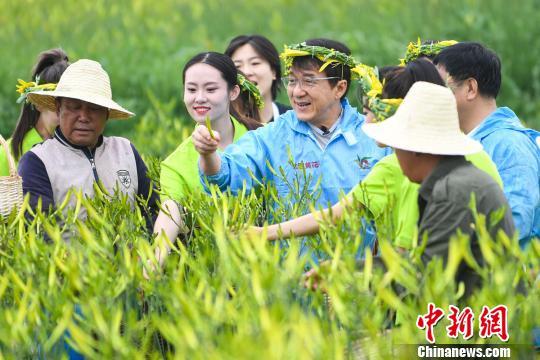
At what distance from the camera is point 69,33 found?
15.2 meters

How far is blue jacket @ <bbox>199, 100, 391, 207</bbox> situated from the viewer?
18.1ft

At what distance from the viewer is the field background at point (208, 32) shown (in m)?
13.5

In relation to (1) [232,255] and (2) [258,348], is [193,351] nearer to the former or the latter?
(2) [258,348]

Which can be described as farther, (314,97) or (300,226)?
(314,97)

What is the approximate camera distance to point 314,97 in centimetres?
570

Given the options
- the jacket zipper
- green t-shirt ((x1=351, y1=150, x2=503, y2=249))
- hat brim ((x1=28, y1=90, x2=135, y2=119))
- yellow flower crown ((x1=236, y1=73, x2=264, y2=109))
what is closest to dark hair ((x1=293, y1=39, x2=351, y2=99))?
yellow flower crown ((x1=236, y1=73, x2=264, y2=109))

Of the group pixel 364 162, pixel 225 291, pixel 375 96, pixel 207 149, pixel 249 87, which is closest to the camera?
pixel 225 291

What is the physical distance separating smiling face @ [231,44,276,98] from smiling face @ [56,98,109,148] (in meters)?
2.04

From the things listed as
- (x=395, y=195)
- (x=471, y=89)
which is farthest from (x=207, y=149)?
(x=471, y=89)

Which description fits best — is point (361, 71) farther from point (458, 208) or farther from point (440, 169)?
point (458, 208)

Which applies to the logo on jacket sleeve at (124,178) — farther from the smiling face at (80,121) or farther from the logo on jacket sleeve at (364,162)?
the logo on jacket sleeve at (364,162)

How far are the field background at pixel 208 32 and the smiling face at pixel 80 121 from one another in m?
6.69

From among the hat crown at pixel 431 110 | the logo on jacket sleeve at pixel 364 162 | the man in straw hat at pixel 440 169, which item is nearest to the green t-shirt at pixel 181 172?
the logo on jacket sleeve at pixel 364 162

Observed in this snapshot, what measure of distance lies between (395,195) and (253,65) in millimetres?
3535
